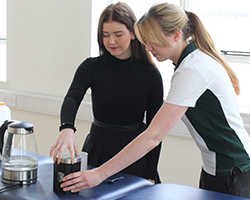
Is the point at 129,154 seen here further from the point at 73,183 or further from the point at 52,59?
the point at 52,59

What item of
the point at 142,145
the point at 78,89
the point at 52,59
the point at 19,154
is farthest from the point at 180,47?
the point at 52,59

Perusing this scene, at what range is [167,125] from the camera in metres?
1.20

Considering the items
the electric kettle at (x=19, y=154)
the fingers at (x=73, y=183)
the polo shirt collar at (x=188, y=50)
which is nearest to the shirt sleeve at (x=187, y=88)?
the polo shirt collar at (x=188, y=50)

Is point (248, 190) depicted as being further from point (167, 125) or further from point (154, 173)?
point (154, 173)

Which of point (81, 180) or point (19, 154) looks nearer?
point (81, 180)

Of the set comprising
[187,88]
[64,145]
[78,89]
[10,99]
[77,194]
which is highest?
[187,88]

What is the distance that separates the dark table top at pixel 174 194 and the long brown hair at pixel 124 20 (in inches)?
29.6

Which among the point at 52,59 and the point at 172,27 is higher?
the point at 172,27

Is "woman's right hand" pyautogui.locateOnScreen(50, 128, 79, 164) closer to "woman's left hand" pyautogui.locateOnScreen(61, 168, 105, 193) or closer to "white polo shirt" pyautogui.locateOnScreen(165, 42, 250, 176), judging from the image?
"woman's left hand" pyautogui.locateOnScreen(61, 168, 105, 193)

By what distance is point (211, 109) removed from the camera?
125cm

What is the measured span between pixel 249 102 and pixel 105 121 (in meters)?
1.13

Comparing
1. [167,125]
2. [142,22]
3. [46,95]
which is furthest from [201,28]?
[46,95]

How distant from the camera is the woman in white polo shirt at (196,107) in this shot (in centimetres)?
119

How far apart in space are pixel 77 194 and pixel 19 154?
1.07 feet
